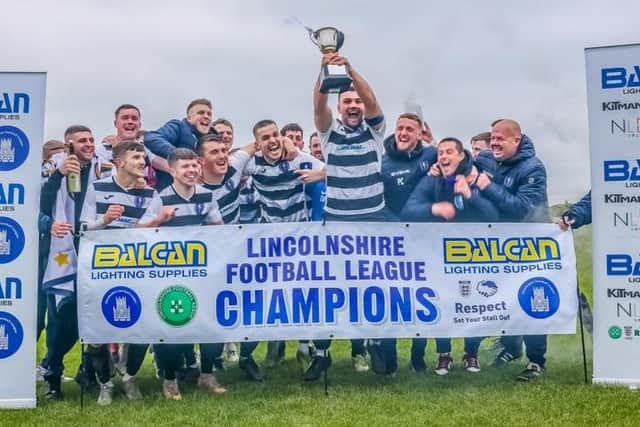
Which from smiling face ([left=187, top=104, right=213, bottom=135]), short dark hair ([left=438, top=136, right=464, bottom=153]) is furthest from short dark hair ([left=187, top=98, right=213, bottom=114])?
short dark hair ([left=438, top=136, right=464, bottom=153])

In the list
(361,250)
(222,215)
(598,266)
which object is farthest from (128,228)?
(598,266)

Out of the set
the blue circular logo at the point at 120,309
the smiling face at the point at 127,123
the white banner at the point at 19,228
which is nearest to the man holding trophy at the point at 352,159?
the blue circular logo at the point at 120,309

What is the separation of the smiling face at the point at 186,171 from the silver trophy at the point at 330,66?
4.30 feet

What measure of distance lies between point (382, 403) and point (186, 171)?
2584 mm

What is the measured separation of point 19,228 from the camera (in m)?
6.21

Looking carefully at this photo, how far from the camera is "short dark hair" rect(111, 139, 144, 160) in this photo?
6520 millimetres

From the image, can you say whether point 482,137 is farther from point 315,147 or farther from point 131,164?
point 131,164

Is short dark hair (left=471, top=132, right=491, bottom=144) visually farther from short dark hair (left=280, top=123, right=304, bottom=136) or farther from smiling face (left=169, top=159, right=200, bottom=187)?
smiling face (left=169, top=159, right=200, bottom=187)

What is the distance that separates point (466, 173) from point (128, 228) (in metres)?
3.09

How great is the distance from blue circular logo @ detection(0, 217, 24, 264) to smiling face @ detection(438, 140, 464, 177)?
3.75 m

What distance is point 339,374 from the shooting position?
7262 mm

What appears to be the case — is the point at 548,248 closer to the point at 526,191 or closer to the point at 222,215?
the point at 526,191

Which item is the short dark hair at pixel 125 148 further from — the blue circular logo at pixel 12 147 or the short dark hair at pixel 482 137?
the short dark hair at pixel 482 137

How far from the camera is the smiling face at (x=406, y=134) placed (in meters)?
6.91
